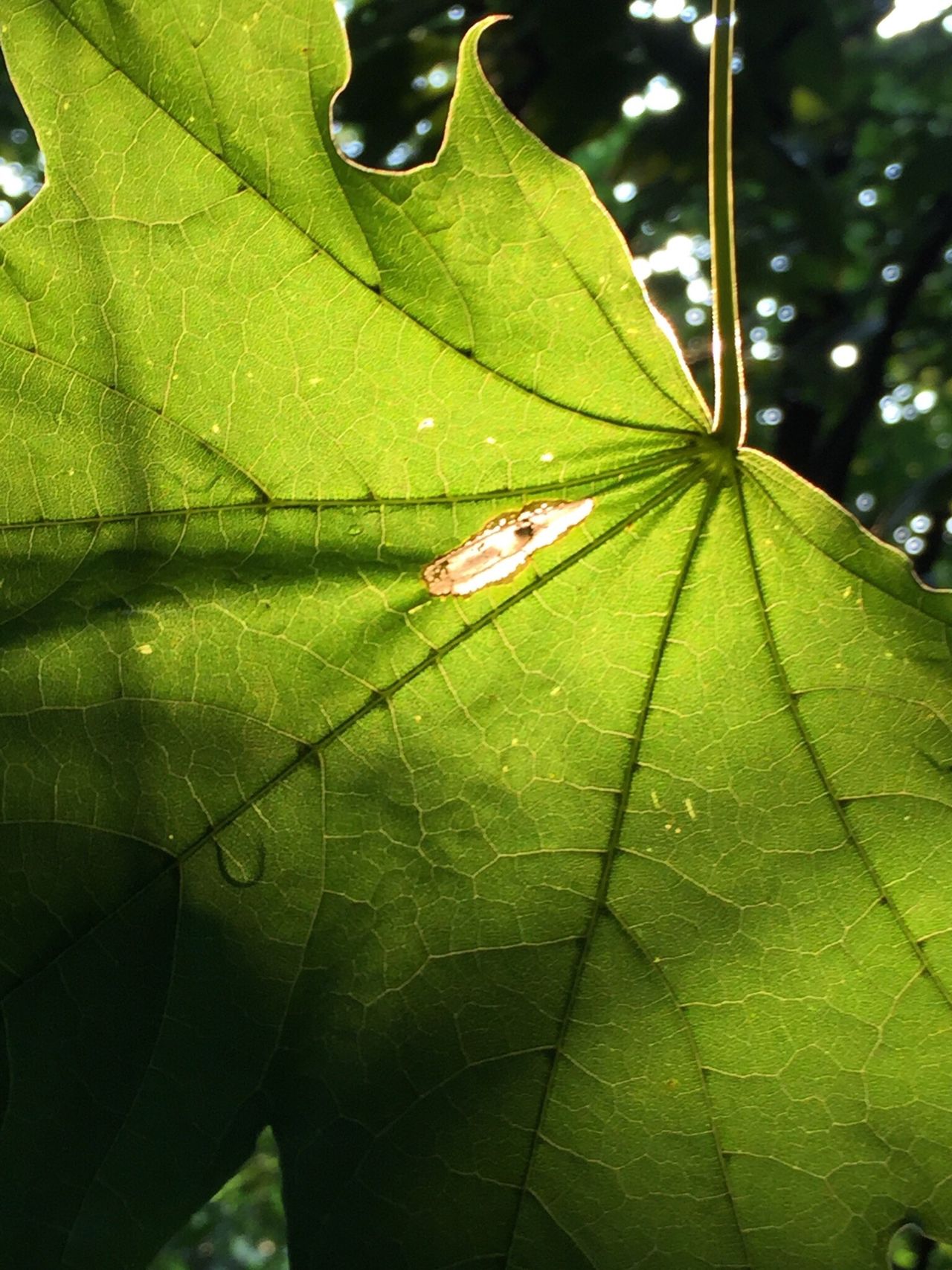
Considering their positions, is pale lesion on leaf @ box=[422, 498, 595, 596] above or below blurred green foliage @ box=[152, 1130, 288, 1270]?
above

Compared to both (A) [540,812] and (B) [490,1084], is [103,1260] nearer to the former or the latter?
(B) [490,1084]

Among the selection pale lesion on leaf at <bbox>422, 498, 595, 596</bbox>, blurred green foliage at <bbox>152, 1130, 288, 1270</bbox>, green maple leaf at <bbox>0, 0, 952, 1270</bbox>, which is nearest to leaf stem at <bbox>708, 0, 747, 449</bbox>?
green maple leaf at <bbox>0, 0, 952, 1270</bbox>

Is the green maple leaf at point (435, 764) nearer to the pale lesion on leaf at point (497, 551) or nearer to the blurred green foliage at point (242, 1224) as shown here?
the pale lesion on leaf at point (497, 551)

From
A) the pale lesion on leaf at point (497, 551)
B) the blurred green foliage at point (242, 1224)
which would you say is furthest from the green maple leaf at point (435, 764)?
the blurred green foliage at point (242, 1224)

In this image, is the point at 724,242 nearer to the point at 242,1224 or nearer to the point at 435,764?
the point at 435,764

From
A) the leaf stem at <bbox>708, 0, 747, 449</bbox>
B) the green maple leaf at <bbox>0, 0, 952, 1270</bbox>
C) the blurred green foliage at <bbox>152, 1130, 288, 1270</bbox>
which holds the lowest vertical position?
the blurred green foliage at <bbox>152, 1130, 288, 1270</bbox>

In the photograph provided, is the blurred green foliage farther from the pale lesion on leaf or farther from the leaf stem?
the leaf stem

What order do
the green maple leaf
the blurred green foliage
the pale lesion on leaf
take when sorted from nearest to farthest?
the green maple leaf, the pale lesion on leaf, the blurred green foliage

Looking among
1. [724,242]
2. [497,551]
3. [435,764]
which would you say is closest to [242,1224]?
[435,764]
